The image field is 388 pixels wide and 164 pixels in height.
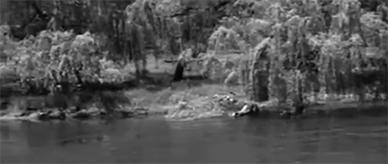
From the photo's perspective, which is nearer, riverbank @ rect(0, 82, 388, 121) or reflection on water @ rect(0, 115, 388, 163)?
reflection on water @ rect(0, 115, 388, 163)

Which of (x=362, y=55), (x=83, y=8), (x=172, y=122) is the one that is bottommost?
(x=172, y=122)

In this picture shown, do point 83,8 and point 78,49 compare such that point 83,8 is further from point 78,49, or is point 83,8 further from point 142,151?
point 142,151

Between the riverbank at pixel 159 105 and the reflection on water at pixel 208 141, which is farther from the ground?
the riverbank at pixel 159 105

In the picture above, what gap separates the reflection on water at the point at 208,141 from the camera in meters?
24.5

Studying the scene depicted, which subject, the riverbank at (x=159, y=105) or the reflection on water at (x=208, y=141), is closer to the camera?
the reflection on water at (x=208, y=141)

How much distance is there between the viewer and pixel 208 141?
28797 millimetres

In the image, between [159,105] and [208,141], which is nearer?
[208,141]

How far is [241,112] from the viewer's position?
125ft

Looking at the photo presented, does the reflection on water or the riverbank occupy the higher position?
the riverbank

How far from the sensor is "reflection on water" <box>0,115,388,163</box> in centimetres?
2448

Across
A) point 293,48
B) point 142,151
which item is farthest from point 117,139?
point 293,48

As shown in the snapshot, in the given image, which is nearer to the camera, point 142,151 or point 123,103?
point 142,151

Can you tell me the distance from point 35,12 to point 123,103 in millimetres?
12442

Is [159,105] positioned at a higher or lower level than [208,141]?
higher
